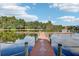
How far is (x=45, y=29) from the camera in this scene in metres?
2.67

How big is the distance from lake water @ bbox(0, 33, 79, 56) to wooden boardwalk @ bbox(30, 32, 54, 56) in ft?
0.17

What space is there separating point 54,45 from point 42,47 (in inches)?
6.3

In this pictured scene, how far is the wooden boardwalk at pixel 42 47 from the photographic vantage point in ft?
8.78

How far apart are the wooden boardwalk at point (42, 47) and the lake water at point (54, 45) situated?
5 centimetres

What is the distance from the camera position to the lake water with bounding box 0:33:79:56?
264 centimetres

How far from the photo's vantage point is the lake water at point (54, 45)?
2.64 meters

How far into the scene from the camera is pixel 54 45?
8.80ft

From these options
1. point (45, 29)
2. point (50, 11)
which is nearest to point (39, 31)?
point (45, 29)

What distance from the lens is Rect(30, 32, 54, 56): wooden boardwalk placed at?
8.78 feet

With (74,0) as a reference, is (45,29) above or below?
below

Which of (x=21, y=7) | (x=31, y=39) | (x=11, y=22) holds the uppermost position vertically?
(x=21, y=7)

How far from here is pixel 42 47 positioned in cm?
272

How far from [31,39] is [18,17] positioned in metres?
0.32

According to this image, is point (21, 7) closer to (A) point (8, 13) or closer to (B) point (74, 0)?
(A) point (8, 13)
